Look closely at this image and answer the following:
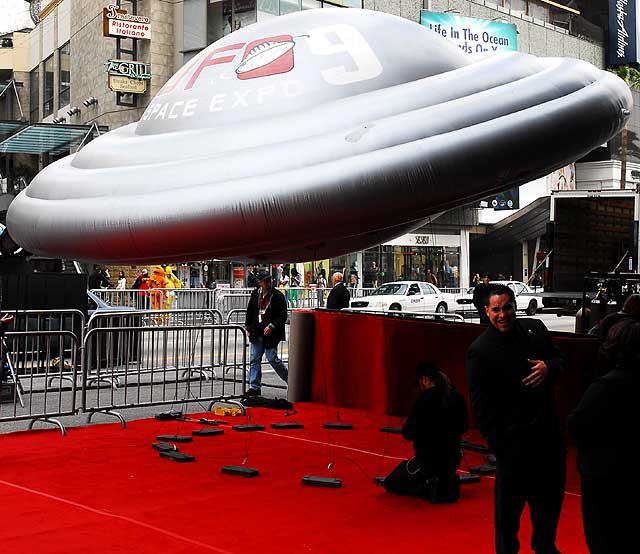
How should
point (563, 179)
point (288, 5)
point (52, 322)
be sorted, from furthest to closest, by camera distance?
point (563, 179) < point (288, 5) < point (52, 322)

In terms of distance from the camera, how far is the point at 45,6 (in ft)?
179

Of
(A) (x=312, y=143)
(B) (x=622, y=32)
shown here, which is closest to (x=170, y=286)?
(A) (x=312, y=143)

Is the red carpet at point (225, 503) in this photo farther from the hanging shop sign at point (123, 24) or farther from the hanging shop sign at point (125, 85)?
the hanging shop sign at point (123, 24)

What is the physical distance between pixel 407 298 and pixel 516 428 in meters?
28.0

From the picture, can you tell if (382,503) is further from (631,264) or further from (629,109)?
(631,264)

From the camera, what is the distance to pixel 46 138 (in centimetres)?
3084

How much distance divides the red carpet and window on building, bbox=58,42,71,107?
41.0 m

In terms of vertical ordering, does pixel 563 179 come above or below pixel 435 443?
above

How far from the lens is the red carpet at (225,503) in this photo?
19.5 ft

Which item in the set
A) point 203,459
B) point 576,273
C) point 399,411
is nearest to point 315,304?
point 576,273

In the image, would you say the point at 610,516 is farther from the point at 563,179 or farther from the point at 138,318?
the point at 563,179

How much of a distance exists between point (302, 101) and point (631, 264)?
16.3 m

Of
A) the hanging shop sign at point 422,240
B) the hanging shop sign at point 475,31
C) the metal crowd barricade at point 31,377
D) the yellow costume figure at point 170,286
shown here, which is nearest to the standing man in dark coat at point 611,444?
the metal crowd barricade at point 31,377

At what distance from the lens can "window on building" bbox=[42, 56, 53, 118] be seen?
51.8 metres
